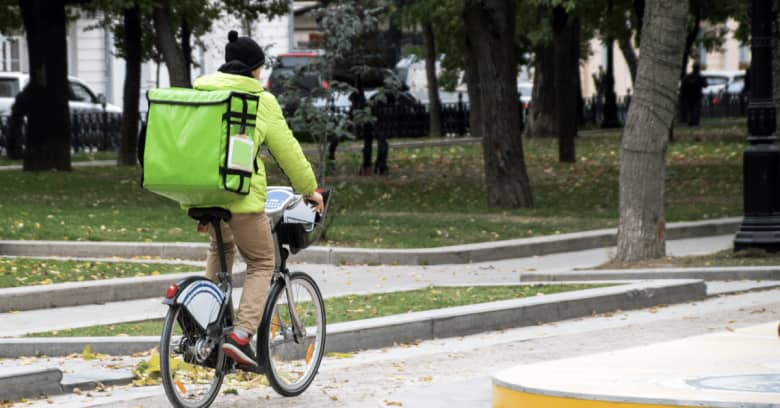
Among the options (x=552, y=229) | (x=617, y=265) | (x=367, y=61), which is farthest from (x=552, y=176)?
(x=617, y=265)

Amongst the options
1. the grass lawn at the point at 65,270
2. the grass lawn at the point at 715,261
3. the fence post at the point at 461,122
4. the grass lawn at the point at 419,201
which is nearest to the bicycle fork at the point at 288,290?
the grass lawn at the point at 65,270

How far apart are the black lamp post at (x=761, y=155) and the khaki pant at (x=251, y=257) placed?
7.50 m

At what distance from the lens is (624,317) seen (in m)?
11.1

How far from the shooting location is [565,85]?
2819cm

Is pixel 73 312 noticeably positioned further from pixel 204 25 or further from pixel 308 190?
pixel 204 25

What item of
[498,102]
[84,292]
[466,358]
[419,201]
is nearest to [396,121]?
[419,201]

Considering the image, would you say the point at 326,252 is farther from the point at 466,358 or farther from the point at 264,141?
the point at 264,141

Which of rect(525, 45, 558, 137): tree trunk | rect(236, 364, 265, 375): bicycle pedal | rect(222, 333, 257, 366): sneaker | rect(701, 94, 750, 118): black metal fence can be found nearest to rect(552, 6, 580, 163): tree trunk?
rect(525, 45, 558, 137): tree trunk

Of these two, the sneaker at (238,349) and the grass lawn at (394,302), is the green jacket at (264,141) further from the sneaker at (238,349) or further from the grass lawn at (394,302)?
the grass lawn at (394,302)

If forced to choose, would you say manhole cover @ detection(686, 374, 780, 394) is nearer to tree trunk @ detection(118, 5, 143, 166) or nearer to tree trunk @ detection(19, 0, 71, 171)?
tree trunk @ detection(19, 0, 71, 171)

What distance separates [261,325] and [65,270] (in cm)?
544

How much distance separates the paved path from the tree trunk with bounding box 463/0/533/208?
3336mm

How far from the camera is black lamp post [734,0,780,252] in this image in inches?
539

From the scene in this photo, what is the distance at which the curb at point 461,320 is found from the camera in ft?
29.3
